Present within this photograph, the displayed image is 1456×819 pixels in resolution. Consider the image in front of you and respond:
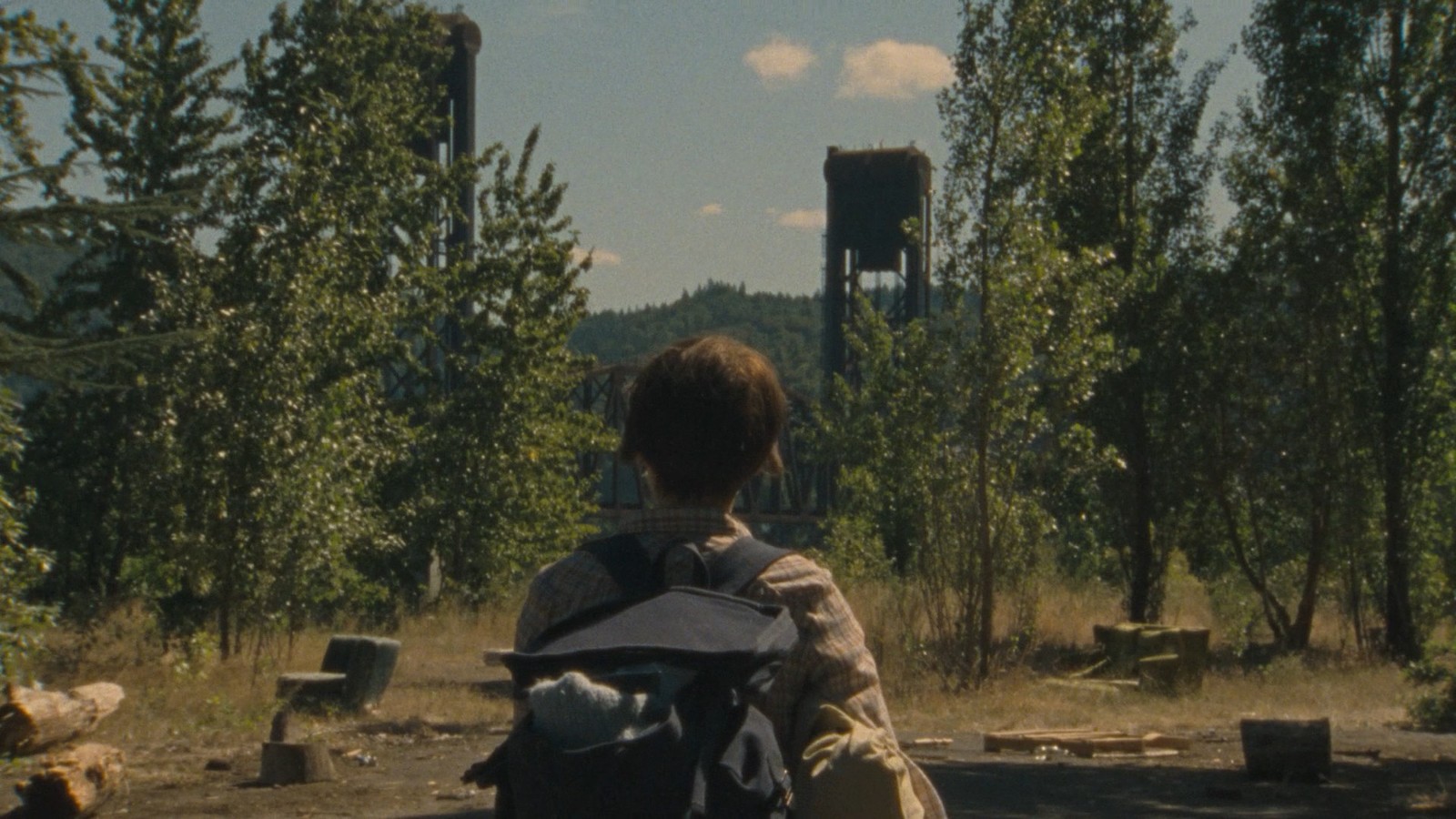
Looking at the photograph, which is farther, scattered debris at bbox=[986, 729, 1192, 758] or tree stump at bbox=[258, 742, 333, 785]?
scattered debris at bbox=[986, 729, 1192, 758]

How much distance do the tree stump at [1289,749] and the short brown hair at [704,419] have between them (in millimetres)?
10009

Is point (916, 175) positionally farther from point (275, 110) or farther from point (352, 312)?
point (352, 312)

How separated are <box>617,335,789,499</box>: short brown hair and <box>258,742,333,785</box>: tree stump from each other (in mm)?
9131

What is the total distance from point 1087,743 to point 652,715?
1190cm

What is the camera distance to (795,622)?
2.47 meters

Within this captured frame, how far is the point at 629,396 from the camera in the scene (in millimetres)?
2725

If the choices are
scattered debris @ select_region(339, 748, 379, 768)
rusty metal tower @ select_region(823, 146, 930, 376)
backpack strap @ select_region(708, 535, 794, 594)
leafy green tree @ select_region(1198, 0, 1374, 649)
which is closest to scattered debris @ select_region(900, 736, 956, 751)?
scattered debris @ select_region(339, 748, 379, 768)

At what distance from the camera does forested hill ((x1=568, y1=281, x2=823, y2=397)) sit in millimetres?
115375

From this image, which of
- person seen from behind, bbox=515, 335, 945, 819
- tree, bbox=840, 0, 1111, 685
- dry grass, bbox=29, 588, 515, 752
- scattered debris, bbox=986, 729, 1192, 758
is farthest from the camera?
tree, bbox=840, 0, 1111, 685

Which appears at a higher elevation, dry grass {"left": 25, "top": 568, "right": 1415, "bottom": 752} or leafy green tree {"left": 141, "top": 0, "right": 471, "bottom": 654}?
leafy green tree {"left": 141, "top": 0, "right": 471, "bottom": 654}

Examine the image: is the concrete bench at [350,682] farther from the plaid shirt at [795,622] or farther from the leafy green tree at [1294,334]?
the leafy green tree at [1294,334]

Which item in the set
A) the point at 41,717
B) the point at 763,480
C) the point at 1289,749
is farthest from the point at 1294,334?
the point at 763,480

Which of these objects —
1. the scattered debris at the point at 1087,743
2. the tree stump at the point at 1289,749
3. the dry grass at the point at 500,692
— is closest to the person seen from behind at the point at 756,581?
the tree stump at the point at 1289,749

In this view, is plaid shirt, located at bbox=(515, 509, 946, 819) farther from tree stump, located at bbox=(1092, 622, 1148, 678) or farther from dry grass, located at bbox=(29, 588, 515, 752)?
tree stump, located at bbox=(1092, 622, 1148, 678)
